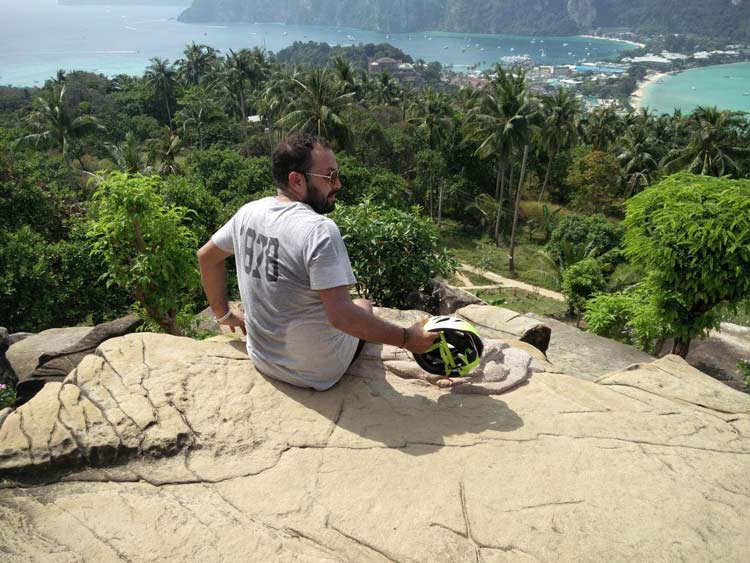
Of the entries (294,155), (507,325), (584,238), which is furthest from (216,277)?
(584,238)

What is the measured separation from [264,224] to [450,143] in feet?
137

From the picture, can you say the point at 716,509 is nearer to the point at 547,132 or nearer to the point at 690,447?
the point at 690,447

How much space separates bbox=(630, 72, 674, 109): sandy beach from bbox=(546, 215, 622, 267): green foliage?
110 meters

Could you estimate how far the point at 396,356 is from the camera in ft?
15.9

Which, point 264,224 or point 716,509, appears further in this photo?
point 264,224

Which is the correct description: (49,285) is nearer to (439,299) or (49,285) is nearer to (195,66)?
(439,299)

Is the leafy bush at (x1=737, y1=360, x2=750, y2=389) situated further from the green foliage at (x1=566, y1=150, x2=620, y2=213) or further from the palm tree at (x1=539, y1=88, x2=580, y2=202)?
the palm tree at (x1=539, y1=88, x2=580, y2=202)

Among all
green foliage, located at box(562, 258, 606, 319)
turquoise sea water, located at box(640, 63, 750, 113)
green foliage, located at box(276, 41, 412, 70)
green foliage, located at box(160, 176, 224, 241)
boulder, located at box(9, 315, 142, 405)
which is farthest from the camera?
green foliage, located at box(276, 41, 412, 70)

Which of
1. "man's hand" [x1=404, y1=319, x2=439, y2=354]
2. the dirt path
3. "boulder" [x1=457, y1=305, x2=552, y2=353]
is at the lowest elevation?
the dirt path

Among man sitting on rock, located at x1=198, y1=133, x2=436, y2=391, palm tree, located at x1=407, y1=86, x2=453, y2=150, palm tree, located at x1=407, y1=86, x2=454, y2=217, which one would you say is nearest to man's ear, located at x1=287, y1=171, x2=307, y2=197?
man sitting on rock, located at x1=198, y1=133, x2=436, y2=391

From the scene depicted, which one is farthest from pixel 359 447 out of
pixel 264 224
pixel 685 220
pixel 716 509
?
pixel 685 220

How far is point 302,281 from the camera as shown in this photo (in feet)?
12.5

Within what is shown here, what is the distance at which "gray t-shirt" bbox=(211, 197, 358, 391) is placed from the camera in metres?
3.61

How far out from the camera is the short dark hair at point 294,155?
3.87 metres
